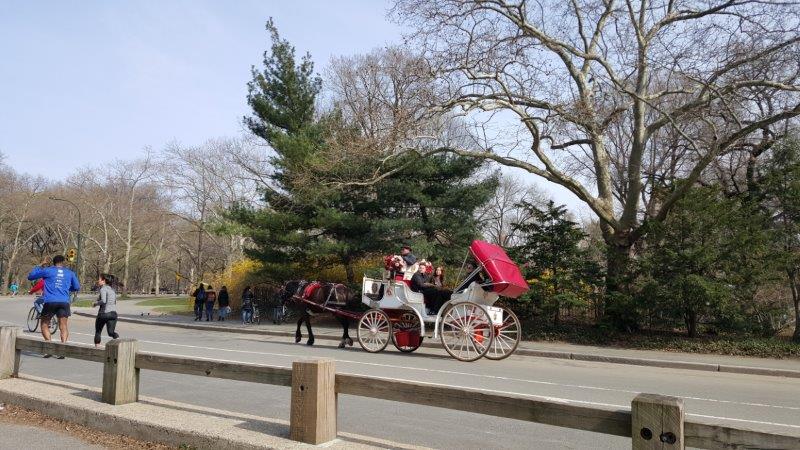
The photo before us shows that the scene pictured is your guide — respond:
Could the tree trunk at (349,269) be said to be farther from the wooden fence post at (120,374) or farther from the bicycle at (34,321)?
the wooden fence post at (120,374)

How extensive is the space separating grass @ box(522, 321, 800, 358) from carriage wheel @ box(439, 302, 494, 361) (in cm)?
579

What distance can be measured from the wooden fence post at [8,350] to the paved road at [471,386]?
152 centimetres

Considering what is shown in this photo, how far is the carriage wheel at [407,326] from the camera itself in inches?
565

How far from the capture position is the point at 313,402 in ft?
15.5

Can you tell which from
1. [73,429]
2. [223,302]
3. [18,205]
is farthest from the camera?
[18,205]

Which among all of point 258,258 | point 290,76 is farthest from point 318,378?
point 290,76

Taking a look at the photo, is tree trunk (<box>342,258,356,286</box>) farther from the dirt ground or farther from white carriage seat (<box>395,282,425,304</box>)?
the dirt ground

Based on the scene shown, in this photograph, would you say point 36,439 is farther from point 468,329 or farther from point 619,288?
point 619,288

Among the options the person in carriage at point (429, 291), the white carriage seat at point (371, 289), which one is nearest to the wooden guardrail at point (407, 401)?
the person in carriage at point (429, 291)

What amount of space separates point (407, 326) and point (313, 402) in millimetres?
9922

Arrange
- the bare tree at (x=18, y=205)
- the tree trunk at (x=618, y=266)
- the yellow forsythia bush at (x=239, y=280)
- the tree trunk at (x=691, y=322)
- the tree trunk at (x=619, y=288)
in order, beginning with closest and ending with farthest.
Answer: the tree trunk at (x=691, y=322), the tree trunk at (x=619, y=288), the tree trunk at (x=618, y=266), the yellow forsythia bush at (x=239, y=280), the bare tree at (x=18, y=205)

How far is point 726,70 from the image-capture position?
15.8 m

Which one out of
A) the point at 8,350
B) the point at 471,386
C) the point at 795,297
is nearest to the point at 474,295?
the point at 471,386

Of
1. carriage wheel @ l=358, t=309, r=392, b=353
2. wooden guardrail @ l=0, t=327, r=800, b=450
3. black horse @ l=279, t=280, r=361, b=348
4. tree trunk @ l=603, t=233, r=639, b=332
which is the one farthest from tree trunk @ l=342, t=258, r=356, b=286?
wooden guardrail @ l=0, t=327, r=800, b=450
